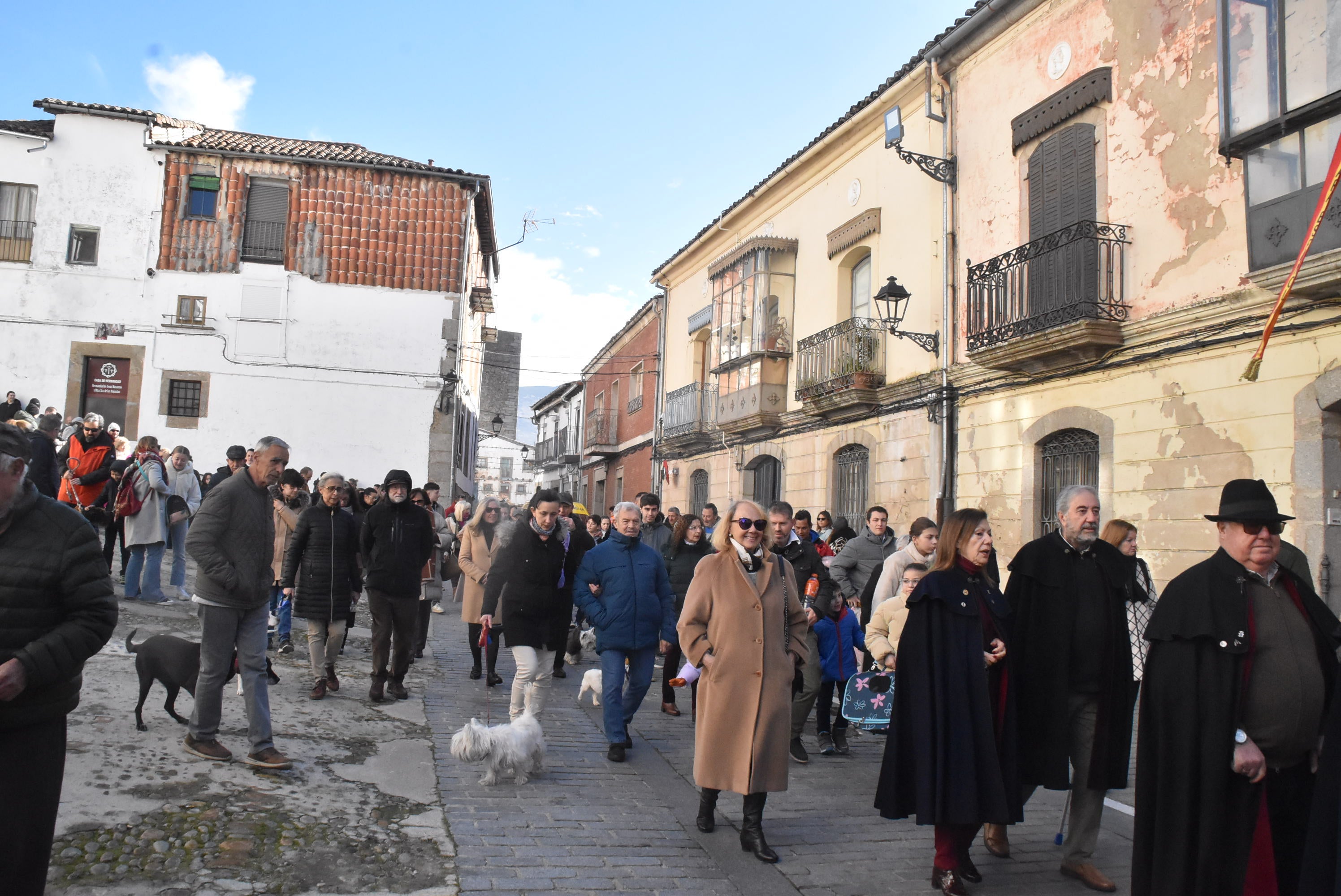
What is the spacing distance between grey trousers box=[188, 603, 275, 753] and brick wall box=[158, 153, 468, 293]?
1897 centimetres

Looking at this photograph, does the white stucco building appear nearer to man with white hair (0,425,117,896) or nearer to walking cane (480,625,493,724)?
walking cane (480,625,493,724)

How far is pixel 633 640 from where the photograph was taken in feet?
22.3

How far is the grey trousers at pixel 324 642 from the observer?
781cm

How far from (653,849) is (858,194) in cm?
1345

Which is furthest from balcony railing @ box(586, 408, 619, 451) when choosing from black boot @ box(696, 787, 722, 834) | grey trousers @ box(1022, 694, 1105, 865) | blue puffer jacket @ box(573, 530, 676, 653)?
grey trousers @ box(1022, 694, 1105, 865)

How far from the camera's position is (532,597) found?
6.88 m

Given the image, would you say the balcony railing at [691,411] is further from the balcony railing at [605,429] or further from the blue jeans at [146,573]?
the blue jeans at [146,573]

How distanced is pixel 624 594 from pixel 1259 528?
413 cm

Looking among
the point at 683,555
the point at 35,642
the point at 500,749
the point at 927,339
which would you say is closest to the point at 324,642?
the point at 500,749

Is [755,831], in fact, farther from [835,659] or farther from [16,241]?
[16,241]

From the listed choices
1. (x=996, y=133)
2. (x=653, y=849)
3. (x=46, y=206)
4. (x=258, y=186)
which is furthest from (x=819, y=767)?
(x=46, y=206)

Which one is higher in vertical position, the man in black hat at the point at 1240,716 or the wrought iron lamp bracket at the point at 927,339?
the wrought iron lamp bracket at the point at 927,339

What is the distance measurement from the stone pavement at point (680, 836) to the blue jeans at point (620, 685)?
0.72 ft

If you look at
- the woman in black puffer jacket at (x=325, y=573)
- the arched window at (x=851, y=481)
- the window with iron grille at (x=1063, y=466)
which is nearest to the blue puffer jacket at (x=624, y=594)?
the woman in black puffer jacket at (x=325, y=573)
